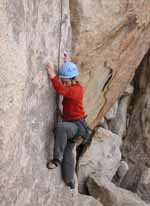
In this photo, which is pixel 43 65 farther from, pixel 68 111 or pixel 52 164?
pixel 52 164

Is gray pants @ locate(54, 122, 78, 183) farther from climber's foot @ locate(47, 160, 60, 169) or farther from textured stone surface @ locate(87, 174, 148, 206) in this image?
textured stone surface @ locate(87, 174, 148, 206)

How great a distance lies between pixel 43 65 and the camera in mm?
6117

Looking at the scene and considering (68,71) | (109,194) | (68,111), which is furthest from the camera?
(109,194)

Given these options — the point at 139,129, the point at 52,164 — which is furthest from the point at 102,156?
the point at 52,164

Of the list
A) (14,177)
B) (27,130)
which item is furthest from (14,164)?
(27,130)

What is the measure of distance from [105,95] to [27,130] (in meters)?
4.31

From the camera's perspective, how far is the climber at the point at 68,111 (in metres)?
6.32

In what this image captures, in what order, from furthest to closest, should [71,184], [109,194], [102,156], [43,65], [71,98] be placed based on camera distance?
[102,156] → [109,194] → [71,184] → [71,98] → [43,65]

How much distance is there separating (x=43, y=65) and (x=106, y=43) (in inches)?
104

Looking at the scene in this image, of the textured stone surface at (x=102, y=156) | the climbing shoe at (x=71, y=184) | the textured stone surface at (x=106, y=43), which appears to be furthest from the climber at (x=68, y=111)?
the textured stone surface at (x=102, y=156)

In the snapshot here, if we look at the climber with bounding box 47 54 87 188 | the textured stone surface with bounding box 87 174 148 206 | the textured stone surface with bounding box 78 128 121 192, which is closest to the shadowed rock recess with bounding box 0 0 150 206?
the climber with bounding box 47 54 87 188

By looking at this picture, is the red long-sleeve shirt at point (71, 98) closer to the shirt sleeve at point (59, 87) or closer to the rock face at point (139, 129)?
the shirt sleeve at point (59, 87)

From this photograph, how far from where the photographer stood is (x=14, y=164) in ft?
18.0

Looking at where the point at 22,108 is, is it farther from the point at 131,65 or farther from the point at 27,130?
the point at 131,65
